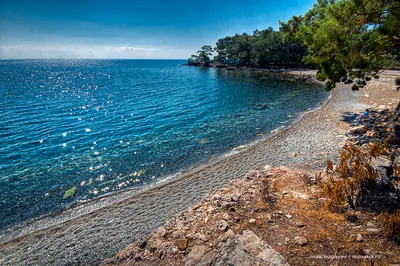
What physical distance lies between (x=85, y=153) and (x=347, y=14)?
21.8m

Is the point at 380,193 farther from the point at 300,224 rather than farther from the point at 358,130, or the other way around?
the point at 358,130

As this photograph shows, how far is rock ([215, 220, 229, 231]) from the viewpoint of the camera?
7242 millimetres

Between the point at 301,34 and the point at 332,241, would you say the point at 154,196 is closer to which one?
the point at 332,241

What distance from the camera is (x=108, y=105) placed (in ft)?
119

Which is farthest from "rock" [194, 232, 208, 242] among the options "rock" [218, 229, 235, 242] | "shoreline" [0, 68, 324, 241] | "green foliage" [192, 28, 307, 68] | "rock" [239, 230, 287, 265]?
"green foliage" [192, 28, 307, 68]

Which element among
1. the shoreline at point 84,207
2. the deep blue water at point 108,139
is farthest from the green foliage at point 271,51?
the shoreline at point 84,207

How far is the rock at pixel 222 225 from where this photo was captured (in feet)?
23.8

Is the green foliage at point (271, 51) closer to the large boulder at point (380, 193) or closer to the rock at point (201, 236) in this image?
the large boulder at point (380, 193)

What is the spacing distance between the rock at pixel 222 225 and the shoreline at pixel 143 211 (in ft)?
11.9

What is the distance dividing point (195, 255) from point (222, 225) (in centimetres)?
158

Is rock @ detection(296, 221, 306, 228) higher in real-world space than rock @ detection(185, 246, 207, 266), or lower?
higher

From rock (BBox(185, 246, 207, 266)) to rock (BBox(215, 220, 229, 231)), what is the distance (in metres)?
1.02

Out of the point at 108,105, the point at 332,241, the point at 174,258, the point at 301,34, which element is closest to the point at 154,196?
the point at 174,258

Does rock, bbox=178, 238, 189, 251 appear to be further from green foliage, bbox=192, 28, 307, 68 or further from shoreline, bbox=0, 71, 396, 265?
green foliage, bbox=192, 28, 307, 68
